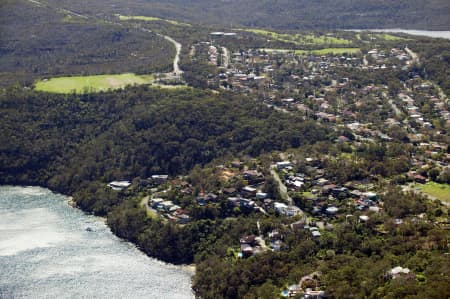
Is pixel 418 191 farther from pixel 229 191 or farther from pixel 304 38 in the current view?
pixel 304 38

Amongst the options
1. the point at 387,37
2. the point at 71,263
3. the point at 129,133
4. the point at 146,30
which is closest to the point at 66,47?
the point at 146,30

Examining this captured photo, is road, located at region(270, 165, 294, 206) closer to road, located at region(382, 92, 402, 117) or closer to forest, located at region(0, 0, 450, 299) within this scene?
forest, located at region(0, 0, 450, 299)

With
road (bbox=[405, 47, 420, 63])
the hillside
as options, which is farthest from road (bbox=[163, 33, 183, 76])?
road (bbox=[405, 47, 420, 63])

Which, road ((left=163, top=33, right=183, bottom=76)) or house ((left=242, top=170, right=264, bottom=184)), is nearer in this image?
house ((left=242, top=170, right=264, bottom=184))

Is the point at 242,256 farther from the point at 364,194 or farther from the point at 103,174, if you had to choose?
the point at 103,174

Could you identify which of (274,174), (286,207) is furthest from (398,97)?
(286,207)

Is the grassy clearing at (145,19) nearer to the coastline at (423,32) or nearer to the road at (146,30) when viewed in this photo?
the road at (146,30)

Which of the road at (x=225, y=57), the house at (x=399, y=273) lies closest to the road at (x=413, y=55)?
the road at (x=225, y=57)
